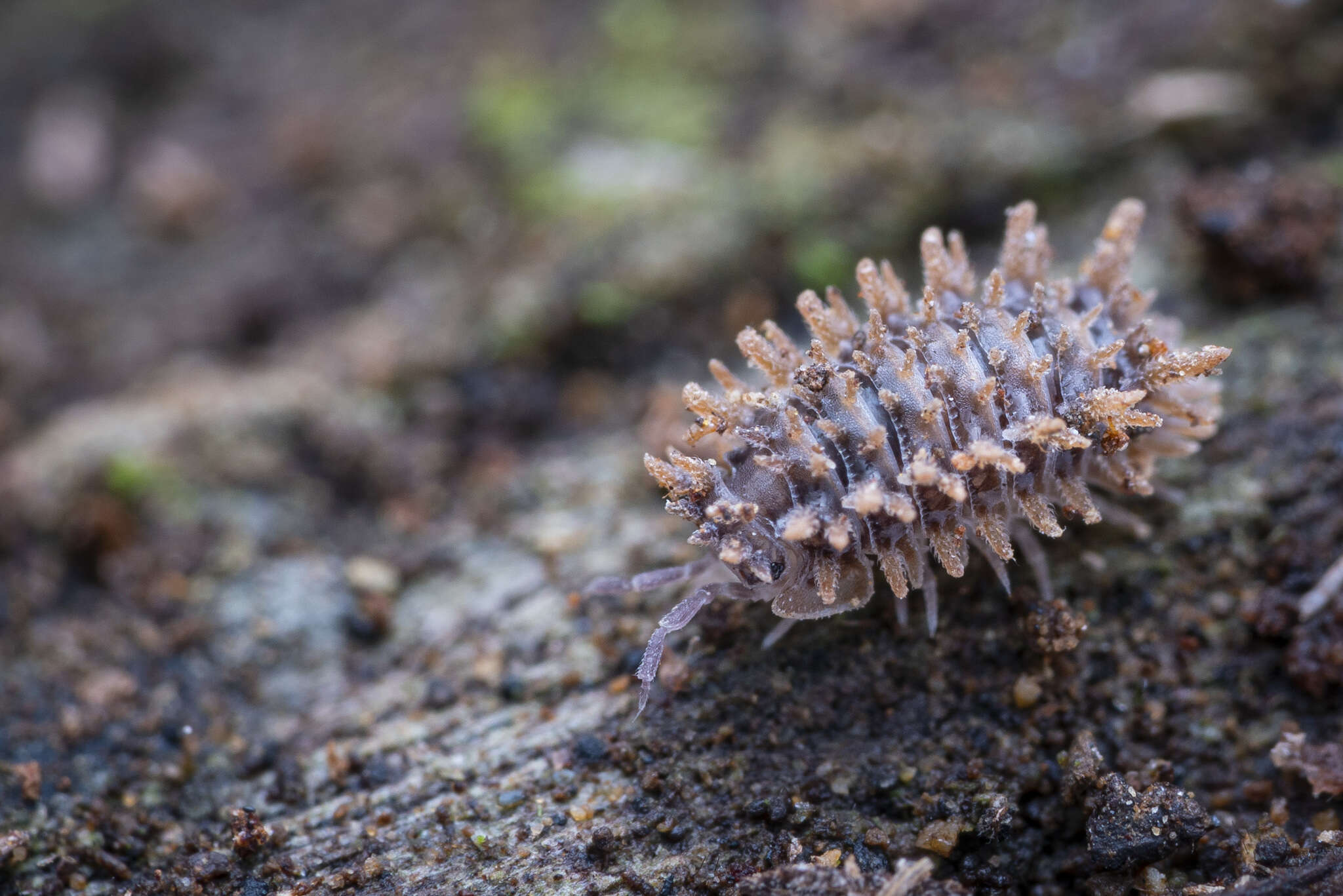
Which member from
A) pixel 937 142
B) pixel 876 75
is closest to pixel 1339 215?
pixel 937 142

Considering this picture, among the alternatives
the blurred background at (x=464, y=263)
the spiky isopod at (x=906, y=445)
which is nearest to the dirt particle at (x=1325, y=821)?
the spiky isopod at (x=906, y=445)

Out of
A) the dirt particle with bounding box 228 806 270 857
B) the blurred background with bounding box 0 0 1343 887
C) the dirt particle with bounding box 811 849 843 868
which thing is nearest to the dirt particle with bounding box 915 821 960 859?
the dirt particle with bounding box 811 849 843 868

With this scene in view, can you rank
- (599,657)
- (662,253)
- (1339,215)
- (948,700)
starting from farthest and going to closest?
1. (662,253)
2. (1339,215)
3. (599,657)
4. (948,700)

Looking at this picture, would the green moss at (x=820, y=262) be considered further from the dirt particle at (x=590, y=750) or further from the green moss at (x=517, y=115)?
the dirt particle at (x=590, y=750)

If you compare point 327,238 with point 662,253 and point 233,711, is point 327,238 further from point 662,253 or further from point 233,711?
point 233,711

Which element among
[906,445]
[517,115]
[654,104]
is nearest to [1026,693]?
[906,445]

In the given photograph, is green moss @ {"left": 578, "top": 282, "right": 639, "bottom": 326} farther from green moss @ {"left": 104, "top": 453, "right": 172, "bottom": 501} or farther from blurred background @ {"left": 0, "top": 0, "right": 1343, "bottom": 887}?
green moss @ {"left": 104, "top": 453, "right": 172, "bottom": 501}
